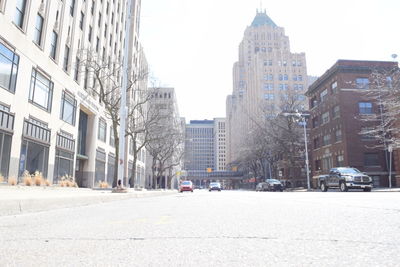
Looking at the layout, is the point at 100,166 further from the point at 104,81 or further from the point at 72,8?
the point at 72,8

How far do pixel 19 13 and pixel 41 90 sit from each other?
5.22 metres

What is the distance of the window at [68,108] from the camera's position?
26.9 m

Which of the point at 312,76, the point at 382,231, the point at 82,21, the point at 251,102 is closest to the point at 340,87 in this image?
the point at 82,21

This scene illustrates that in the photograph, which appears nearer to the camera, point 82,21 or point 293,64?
point 82,21

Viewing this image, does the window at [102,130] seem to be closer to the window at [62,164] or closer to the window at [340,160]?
the window at [62,164]

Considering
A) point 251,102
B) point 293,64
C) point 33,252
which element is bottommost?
point 33,252

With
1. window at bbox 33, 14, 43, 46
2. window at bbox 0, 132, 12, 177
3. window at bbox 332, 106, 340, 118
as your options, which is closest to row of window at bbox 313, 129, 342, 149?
window at bbox 332, 106, 340, 118

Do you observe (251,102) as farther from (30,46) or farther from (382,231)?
(382,231)

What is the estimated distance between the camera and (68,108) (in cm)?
2797

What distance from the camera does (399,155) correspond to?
1380 inches

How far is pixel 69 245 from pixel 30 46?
2161 centimetres

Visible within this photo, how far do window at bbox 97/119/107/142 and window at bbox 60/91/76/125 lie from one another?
23.6 ft

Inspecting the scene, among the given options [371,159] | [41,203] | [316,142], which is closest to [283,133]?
[316,142]

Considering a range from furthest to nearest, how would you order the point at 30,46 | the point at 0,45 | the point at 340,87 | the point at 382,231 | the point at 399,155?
the point at 340,87 < the point at 399,155 < the point at 30,46 < the point at 0,45 < the point at 382,231
